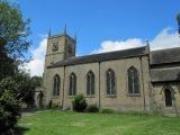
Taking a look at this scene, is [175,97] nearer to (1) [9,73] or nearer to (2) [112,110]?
(2) [112,110]

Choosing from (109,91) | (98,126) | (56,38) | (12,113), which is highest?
(56,38)

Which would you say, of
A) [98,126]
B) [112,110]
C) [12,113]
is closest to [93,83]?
[112,110]

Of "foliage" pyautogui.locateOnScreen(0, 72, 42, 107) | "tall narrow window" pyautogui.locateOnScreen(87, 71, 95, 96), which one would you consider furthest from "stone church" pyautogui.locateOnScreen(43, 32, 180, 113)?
"foliage" pyautogui.locateOnScreen(0, 72, 42, 107)

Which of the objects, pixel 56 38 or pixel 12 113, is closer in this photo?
pixel 12 113

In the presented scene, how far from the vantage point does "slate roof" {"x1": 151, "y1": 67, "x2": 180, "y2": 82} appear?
29.7 metres

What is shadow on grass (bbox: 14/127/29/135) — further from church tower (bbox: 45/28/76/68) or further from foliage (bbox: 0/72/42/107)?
church tower (bbox: 45/28/76/68)

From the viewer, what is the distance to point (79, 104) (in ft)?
113

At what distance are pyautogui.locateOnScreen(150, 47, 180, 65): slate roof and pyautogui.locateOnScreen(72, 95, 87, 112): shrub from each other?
12.0 m

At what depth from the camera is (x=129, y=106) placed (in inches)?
1271

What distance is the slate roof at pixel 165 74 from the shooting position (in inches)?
1170

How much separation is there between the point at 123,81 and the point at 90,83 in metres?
5.95

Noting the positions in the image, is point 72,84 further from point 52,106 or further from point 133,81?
point 133,81

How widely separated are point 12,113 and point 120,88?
2091cm

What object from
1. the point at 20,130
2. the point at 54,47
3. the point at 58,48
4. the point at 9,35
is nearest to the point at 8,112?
the point at 20,130
